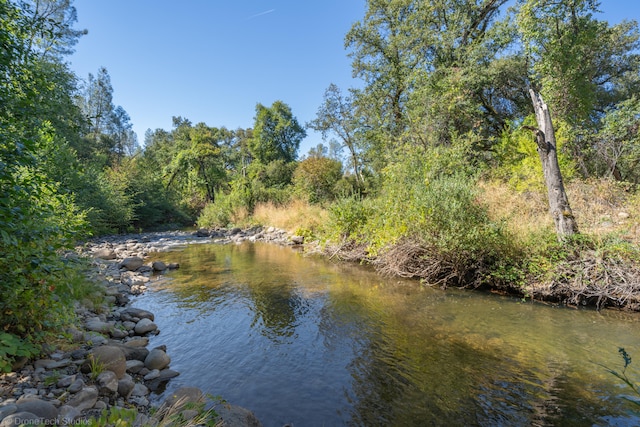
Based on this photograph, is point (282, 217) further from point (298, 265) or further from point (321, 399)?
point (321, 399)

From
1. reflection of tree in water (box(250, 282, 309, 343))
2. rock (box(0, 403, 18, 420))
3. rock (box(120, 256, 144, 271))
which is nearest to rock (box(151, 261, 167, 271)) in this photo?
rock (box(120, 256, 144, 271))

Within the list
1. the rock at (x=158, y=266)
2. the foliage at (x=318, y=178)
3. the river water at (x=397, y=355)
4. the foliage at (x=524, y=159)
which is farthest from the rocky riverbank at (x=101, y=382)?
the foliage at (x=318, y=178)

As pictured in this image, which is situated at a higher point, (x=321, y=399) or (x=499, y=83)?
(x=499, y=83)

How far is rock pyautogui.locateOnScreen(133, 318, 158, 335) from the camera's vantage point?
507 centimetres

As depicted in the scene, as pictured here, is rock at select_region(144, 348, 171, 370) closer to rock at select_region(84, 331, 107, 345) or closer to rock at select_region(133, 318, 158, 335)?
rock at select_region(84, 331, 107, 345)

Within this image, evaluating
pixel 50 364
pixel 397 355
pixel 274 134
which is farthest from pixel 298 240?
pixel 274 134

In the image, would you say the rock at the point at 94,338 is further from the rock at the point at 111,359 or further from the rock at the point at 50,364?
the rock at the point at 50,364

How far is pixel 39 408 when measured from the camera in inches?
88.4

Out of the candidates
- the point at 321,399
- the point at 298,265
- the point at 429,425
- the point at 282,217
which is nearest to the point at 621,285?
the point at 429,425

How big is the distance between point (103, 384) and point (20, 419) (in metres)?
1.14

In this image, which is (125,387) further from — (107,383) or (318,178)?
(318,178)

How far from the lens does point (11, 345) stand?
2480mm

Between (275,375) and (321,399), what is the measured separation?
2.48 ft

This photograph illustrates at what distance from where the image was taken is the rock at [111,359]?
3.35m
